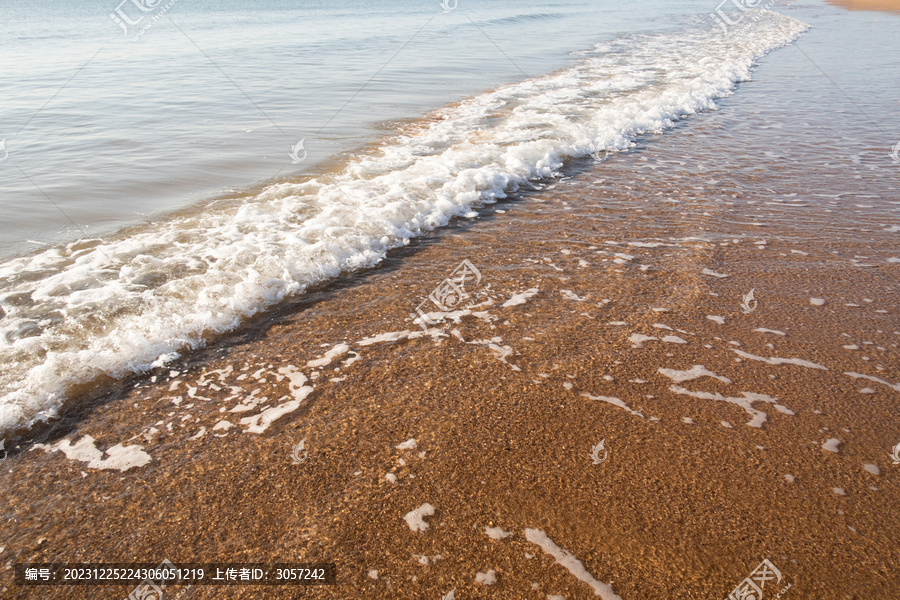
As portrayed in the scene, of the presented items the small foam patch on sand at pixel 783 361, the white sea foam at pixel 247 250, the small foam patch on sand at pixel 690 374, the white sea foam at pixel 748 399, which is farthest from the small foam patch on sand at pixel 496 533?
the white sea foam at pixel 247 250

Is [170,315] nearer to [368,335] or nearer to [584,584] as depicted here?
[368,335]

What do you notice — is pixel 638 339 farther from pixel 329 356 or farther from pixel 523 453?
pixel 329 356

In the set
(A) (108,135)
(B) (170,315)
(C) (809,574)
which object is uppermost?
(A) (108,135)

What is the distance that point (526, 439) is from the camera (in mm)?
3395

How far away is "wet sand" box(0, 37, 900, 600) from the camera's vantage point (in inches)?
107

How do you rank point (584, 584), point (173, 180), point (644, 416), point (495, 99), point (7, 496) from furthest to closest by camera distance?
1. point (495, 99)
2. point (173, 180)
3. point (644, 416)
4. point (7, 496)
5. point (584, 584)

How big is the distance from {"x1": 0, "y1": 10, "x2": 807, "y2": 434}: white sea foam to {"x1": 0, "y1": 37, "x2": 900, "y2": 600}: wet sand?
0.32 meters

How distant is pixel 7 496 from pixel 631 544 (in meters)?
3.40

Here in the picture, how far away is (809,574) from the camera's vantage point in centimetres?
261

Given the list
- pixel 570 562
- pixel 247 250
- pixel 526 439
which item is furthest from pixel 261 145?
pixel 570 562

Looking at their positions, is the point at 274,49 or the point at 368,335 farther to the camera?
the point at 274,49

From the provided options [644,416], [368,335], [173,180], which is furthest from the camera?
[173,180]

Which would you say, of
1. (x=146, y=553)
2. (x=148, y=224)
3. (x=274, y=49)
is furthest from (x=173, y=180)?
(x=274, y=49)

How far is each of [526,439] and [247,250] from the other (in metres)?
3.64
